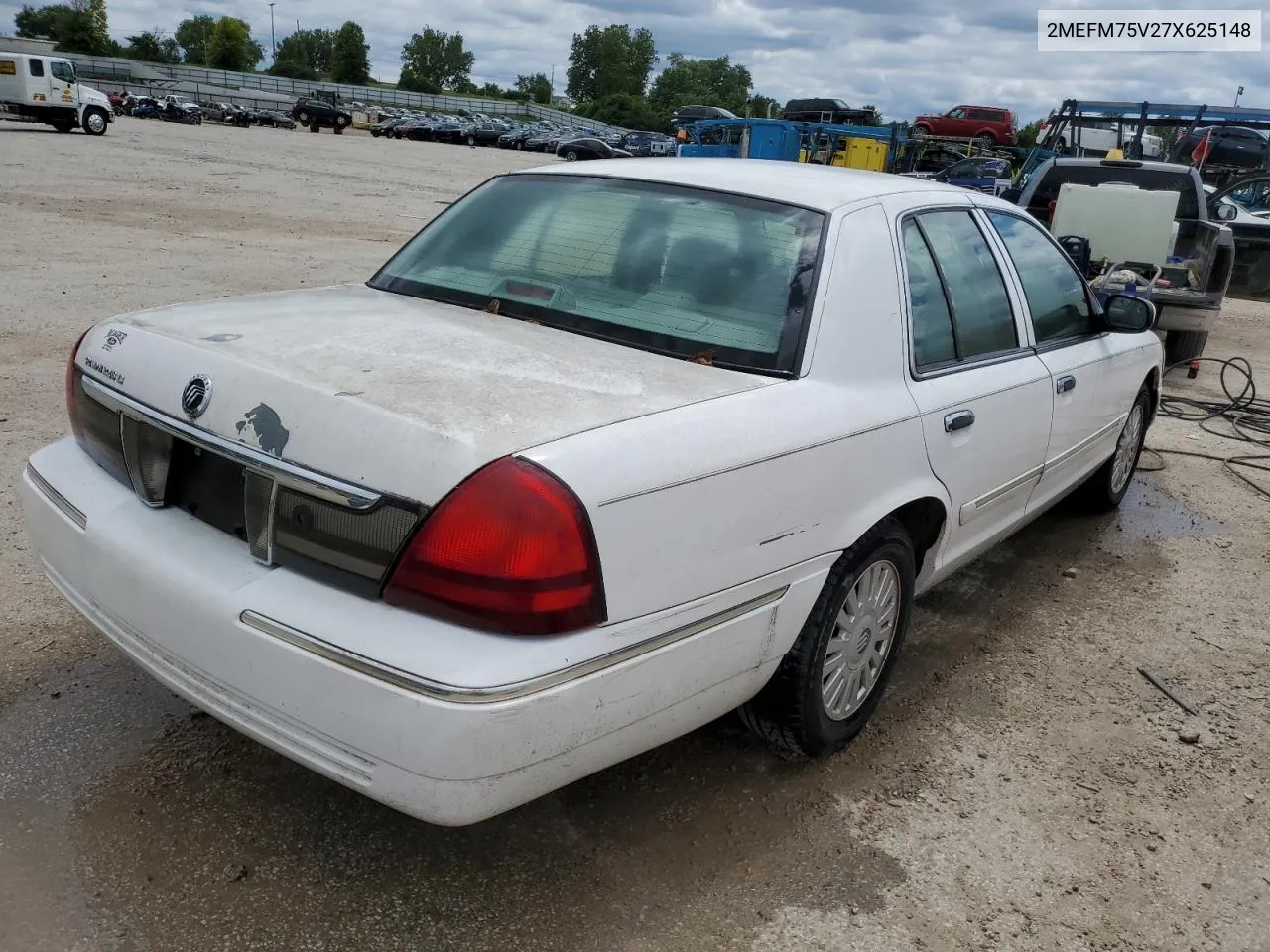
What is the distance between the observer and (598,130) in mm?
71438

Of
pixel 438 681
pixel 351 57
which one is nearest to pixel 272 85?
pixel 351 57

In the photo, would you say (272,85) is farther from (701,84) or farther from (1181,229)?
(1181,229)

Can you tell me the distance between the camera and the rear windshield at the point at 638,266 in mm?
2773

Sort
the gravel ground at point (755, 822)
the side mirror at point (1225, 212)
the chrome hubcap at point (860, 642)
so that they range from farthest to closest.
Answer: the side mirror at point (1225, 212) < the chrome hubcap at point (860, 642) < the gravel ground at point (755, 822)

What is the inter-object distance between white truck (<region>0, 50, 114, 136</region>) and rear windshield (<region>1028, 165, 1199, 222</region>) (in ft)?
99.9

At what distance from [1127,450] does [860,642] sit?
3.03m

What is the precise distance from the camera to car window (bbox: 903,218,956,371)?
10.1 feet

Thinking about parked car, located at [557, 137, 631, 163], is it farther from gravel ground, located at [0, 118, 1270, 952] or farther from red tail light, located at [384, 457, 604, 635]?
red tail light, located at [384, 457, 604, 635]

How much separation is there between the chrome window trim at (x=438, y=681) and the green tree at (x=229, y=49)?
121137 millimetres

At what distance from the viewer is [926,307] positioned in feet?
10.4

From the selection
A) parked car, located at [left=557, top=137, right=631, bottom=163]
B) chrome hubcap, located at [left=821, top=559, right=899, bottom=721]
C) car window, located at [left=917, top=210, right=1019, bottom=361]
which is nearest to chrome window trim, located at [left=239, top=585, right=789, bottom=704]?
chrome hubcap, located at [left=821, top=559, right=899, bottom=721]

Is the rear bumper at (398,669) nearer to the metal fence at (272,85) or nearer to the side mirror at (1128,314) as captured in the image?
the side mirror at (1128,314)

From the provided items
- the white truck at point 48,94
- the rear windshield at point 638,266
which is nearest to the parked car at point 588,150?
the white truck at point 48,94

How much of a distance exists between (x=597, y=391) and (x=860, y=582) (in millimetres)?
1017
